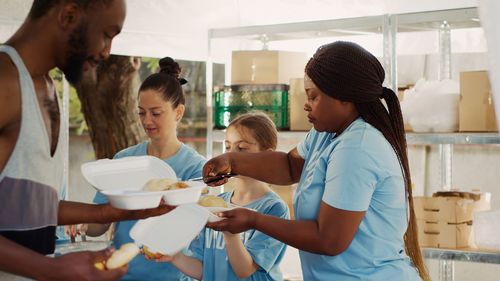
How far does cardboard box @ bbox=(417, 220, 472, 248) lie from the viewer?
3680 mm

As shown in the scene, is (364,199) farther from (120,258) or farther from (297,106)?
(297,106)

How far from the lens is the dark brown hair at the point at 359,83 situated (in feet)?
7.33

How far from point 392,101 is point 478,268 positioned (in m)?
2.90

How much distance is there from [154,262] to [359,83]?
114 centimetres

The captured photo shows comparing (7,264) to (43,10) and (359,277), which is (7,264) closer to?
(43,10)

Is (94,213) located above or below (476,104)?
below

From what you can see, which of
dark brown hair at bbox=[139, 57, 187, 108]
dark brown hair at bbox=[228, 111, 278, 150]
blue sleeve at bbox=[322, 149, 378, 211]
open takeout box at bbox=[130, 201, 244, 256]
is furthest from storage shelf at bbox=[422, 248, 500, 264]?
open takeout box at bbox=[130, 201, 244, 256]

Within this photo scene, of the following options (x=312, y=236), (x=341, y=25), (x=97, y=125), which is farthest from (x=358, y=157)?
(x=97, y=125)

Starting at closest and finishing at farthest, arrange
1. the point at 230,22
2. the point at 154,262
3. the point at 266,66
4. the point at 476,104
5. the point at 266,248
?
the point at 266,248 < the point at 154,262 < the point at 476,104 < the point at 266,66 < the point at 230,22

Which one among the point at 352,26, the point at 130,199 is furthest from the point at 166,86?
the point at 130,199

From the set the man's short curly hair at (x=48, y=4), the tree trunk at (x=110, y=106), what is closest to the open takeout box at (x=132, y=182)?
the man's short curly hair at (x=48, y=4)

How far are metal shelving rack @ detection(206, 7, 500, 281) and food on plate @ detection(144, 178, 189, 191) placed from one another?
206 centimetres

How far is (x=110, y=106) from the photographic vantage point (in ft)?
17.9

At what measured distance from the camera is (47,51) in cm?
147
